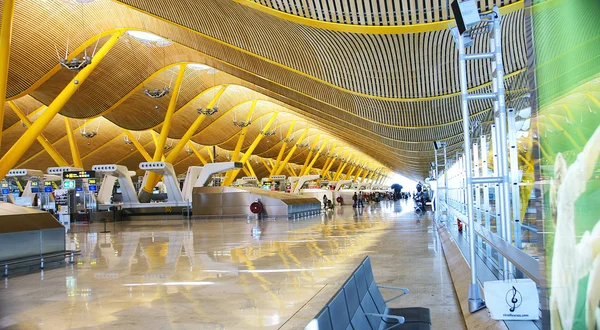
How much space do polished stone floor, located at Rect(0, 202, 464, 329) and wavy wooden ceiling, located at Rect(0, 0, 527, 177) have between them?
2.91 meters

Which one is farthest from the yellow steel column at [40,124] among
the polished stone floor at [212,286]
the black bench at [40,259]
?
the black bench at [40,259]

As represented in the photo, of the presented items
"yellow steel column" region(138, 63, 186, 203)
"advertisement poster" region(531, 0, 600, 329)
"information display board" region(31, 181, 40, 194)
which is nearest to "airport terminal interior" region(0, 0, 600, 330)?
"advertisement poster" region(531, 0, 600, 329)

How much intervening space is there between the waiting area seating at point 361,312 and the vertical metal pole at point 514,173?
1.36 m

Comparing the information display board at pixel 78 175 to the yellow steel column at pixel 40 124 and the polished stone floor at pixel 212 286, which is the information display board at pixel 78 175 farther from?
the polished stone floor at pixel 212 286

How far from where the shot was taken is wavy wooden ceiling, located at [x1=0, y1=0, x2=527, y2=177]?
55.7 ft

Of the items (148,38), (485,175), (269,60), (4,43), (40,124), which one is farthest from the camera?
(148,38)

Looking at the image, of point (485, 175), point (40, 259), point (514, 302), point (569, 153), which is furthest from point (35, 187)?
point (569, 153)

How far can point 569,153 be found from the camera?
53.9 inches

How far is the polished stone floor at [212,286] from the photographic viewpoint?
18.7 ft

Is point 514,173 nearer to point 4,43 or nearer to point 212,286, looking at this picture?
point 212,286

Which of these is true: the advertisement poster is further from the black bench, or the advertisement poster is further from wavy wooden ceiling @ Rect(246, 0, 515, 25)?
wavy wooden ceiling @ Rect(246, 0, 515, 25)

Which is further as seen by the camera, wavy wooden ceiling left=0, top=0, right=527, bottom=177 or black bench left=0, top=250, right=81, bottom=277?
wavy wooden ceiling left=0, top=0, right=527, bottom=177

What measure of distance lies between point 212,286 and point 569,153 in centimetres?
673

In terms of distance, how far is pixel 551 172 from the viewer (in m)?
1.47
